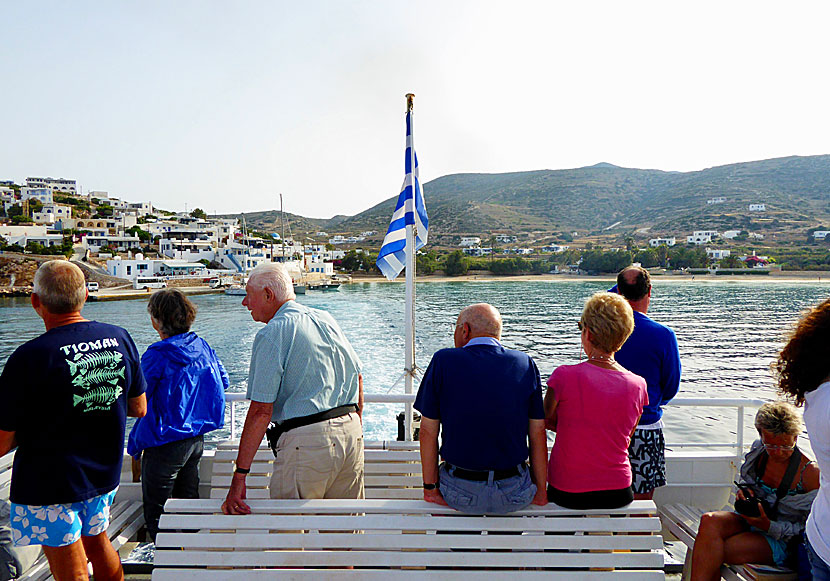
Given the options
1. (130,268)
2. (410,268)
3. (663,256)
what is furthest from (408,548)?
(663,256)

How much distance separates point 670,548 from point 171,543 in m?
2.46

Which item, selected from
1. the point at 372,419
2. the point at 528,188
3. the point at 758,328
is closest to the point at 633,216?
the point at 528,188

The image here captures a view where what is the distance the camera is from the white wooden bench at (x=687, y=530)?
2028mm

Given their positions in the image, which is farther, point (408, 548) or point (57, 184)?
point (57, 184)

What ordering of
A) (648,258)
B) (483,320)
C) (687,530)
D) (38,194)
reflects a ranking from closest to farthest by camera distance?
(483,320), (687,530), (648,258), (38,194)

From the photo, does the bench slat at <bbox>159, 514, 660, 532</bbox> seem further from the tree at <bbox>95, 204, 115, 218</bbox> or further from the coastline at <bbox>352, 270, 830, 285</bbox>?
the tree at <bbox>95, 204, 115, 218</bbox>

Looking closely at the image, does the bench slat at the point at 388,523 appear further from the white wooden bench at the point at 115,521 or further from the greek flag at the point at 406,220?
the greek flag at the point at 406,220

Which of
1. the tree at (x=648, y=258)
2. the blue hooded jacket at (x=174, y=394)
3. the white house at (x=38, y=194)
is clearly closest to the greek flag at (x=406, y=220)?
the blue hooded jacket at (x=174, y=394)

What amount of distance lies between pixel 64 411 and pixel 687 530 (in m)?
2.59

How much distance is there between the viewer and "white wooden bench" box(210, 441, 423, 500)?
2.69 meters

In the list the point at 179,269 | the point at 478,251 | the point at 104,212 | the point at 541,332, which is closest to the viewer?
the point at 541,332

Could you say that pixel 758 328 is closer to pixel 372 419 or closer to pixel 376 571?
pixel 372 419

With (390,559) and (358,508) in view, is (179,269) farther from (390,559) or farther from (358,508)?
(390,559)

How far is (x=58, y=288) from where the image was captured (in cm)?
196
